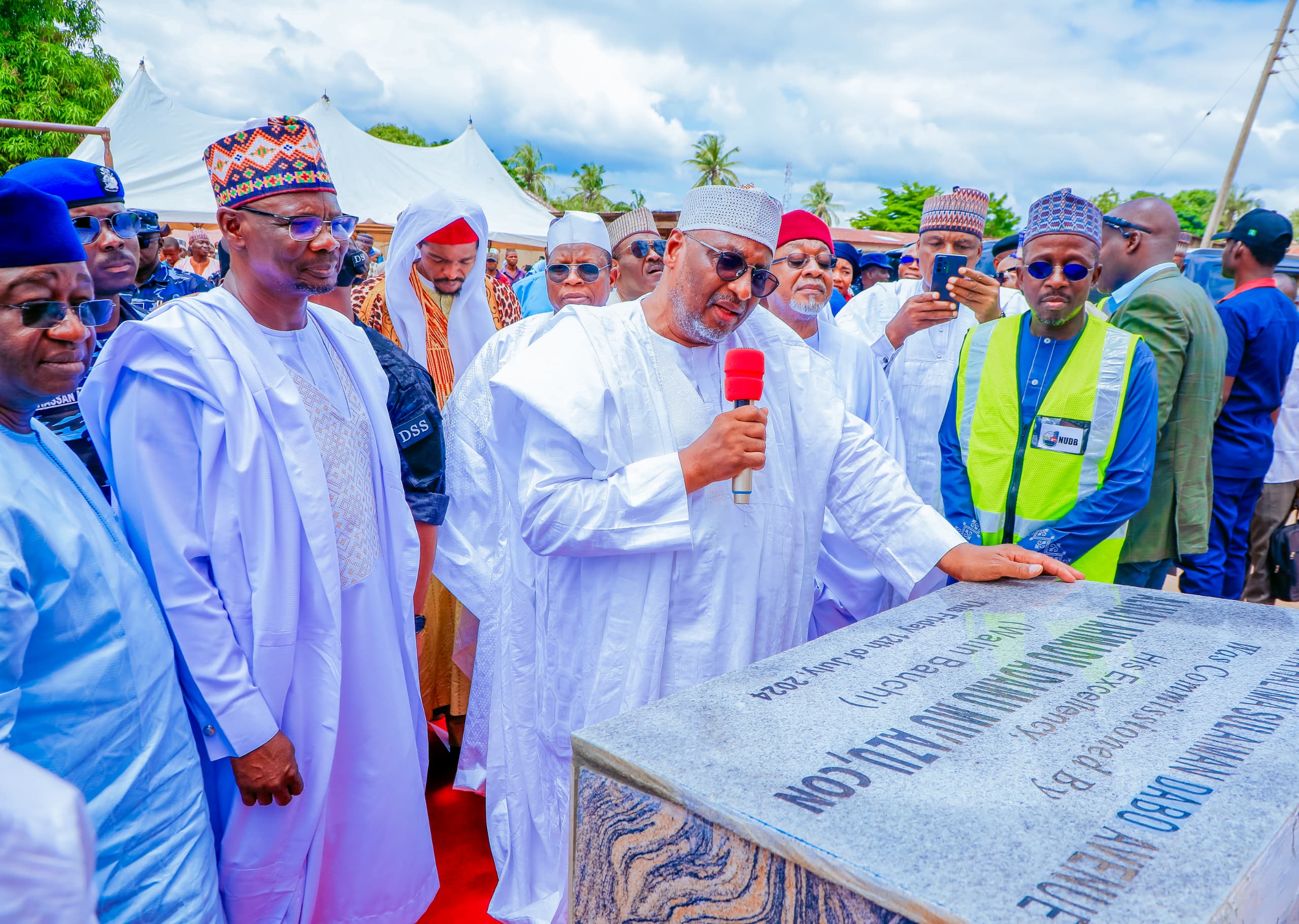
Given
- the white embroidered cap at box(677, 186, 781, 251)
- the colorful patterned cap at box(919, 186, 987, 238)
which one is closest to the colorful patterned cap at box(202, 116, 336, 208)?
the white embroidered cap at box(677, 186, 781, 251)

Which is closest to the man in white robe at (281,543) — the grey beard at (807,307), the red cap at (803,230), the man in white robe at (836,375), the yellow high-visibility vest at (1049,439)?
the man in white robe at (836,375)

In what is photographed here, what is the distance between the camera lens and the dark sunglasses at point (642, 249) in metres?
4.84

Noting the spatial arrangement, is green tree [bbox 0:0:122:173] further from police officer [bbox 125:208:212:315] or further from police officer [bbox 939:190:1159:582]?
police officer [bbox 939:190:1159:582]

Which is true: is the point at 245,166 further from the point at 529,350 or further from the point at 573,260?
the point at 573,260

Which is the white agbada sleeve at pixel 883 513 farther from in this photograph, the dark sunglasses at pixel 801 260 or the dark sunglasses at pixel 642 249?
the dark sunglasses at pixel 642 249

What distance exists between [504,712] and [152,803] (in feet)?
3.86

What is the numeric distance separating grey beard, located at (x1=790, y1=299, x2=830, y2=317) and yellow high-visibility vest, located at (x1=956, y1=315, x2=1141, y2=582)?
940 mm

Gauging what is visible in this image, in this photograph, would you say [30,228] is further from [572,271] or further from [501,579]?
[572,271]

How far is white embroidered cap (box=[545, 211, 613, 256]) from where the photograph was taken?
4.42 m

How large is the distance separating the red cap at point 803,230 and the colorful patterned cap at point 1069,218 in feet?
3.72

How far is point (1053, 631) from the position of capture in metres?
1.76

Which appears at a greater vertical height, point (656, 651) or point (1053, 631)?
point (1053, 631)

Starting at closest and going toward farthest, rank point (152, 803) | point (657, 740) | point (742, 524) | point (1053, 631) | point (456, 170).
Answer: point (657, 740) < point (152, 803) < point (1053, 631) < point (742, 524) < point (456, 170)

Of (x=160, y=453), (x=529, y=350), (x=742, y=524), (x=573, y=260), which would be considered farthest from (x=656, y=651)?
(x=573, y=260)
